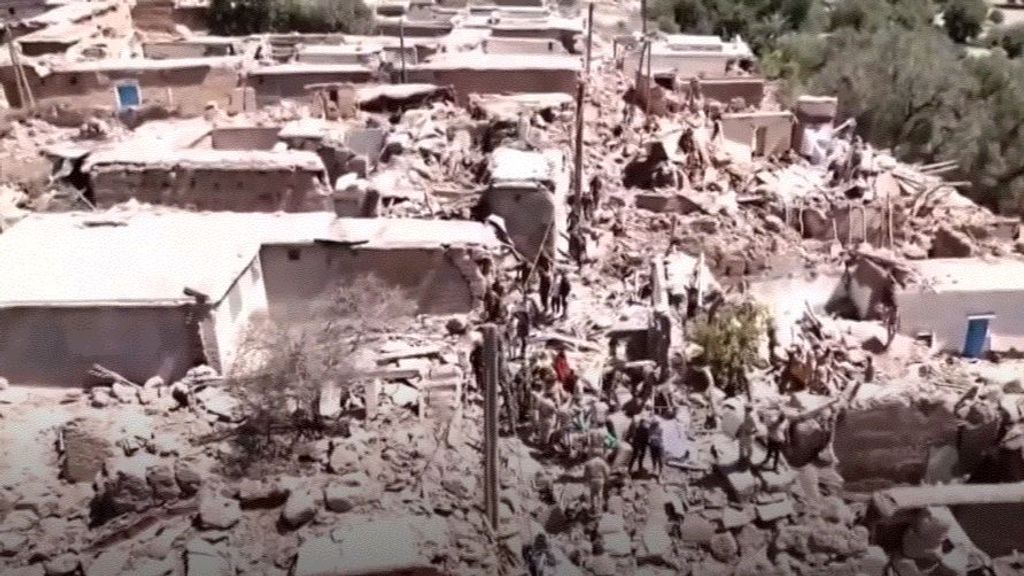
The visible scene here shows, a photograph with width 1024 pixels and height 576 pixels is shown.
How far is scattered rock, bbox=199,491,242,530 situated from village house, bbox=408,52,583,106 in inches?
490

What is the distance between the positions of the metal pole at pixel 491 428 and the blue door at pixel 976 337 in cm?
836

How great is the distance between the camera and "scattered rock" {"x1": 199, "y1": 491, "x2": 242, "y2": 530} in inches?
341

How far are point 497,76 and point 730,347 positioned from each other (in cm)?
1018

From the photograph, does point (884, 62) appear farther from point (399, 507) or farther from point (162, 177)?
point (399, 507)

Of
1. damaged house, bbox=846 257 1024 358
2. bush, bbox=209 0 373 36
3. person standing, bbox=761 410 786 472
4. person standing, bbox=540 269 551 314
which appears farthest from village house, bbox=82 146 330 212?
bush, bbox=209 0 373 36

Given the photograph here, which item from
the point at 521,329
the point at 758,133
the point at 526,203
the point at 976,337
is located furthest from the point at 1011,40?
the point at 521,329

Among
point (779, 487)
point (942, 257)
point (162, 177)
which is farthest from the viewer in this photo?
point (942, 257)

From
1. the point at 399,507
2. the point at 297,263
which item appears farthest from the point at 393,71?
the point at 399,507

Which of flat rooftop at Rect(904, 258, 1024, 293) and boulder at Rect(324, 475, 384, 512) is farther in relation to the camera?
flat rooftop at Rect(904, 258, 1024, 293)


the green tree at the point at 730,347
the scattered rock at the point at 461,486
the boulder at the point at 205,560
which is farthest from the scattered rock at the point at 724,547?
the boulder at the point at 205,560

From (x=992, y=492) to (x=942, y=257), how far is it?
315 inches

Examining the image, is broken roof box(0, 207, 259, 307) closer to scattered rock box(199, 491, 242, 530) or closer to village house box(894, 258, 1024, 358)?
scattered rock box(199, 491, 242, 530)

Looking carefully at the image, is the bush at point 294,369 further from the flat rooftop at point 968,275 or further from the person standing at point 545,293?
the flat rooftop at point 968,275

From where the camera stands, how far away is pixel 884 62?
25.0 m
